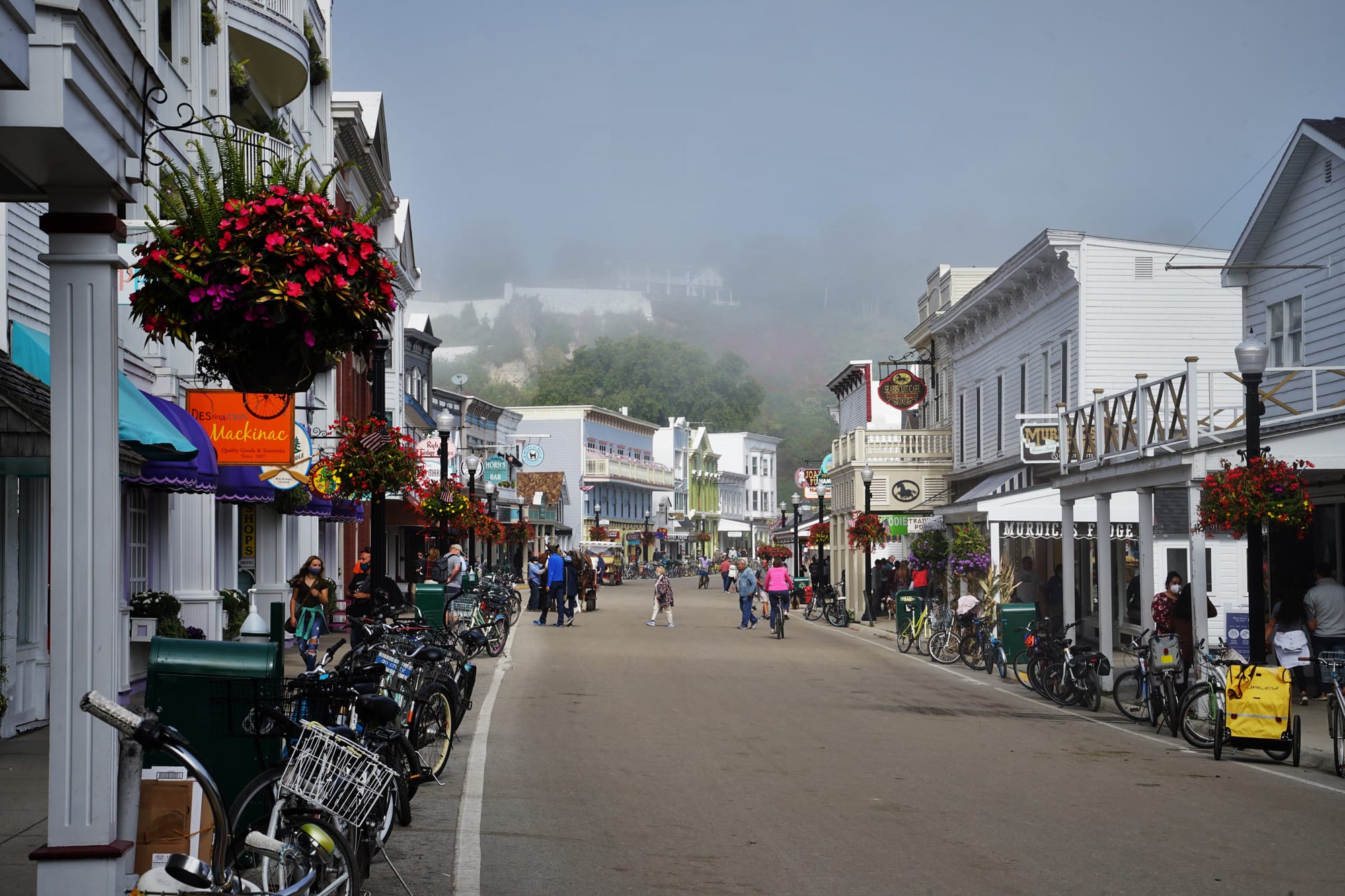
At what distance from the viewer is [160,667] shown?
7.12 m

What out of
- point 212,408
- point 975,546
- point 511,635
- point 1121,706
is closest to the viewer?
point 1121,706

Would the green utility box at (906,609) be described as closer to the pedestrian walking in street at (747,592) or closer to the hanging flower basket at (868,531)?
the pedestrian walking in street at (747,592)

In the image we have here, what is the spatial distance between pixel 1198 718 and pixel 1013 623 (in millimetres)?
8078

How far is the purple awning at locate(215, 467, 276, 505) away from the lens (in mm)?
20078

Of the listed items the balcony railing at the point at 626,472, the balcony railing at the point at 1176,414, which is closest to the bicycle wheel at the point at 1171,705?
the balcony railing at the point at 1176,414

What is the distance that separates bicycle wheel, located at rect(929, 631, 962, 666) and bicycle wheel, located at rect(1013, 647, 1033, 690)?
226 cm

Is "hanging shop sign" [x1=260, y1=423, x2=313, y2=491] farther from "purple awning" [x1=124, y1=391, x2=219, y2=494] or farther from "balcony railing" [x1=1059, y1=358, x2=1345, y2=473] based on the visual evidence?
"balcony railing" [x1=1059, y1=358, x2=1345, y2=473]

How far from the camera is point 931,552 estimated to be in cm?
3284

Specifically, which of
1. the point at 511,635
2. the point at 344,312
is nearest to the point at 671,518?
the point at 511,635

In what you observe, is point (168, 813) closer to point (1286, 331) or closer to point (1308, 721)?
point (1308, 721)

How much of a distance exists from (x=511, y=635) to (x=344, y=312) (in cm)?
2536

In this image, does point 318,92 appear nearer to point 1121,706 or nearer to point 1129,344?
point 1129,344

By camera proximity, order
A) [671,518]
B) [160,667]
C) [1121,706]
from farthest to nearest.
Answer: [671,518]
[1121,706]
[160,667]

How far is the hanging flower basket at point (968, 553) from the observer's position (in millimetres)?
28266
